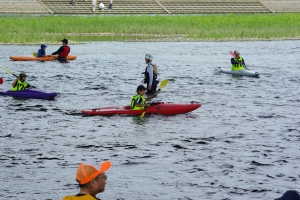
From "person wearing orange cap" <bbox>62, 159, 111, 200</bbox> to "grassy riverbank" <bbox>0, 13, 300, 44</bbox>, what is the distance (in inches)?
1680

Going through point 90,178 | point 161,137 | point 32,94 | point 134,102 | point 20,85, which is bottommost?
point 161,137

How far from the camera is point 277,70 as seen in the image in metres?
38.2

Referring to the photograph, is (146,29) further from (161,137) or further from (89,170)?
(89,170)

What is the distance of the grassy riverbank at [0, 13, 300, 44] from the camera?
179 feet

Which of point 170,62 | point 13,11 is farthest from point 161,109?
point 13,11

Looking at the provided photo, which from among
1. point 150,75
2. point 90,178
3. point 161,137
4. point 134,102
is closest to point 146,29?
point 150,75

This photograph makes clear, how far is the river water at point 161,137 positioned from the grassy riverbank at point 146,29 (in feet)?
53.6

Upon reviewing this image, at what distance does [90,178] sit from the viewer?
8.59 meters

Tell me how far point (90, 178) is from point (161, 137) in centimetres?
1248

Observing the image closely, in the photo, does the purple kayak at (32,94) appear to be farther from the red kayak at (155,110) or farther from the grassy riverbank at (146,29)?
the grassy riverbank at (146,29)

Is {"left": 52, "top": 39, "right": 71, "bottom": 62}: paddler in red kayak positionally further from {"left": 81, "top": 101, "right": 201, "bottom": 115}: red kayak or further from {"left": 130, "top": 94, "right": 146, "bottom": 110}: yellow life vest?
{"left": 130, "top": 94, "right": 146, "bottom": 110}: yellow life vest

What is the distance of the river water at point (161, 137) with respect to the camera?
16.1m

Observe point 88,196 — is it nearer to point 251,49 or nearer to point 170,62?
point 170,62

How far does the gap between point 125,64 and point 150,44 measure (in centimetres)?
1123
